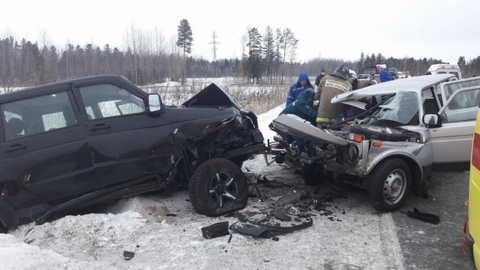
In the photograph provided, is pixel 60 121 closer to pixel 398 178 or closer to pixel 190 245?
pixel 190 245

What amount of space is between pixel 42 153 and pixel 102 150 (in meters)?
0.65

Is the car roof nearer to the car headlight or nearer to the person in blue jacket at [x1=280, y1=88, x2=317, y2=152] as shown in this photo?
the person in blue jacket at [x1=280, y1=88, x2=317, y2=152]

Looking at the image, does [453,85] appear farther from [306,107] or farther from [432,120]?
[306,107]

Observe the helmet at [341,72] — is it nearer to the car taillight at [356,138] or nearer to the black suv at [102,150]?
the car taillight at [356,138]

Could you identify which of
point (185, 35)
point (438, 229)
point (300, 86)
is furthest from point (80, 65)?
point (438, 229)

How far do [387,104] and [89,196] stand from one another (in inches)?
181

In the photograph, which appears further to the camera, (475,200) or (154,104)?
(154,104)

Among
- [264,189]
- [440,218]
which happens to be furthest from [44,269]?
[440,218]

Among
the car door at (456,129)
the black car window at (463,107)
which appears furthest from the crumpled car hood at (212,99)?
the black car window at (463,107)

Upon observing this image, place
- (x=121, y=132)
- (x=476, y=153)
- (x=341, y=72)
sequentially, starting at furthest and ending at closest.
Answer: (x=341, y=72) → (x=121, y=132) → (x=476, y=153)

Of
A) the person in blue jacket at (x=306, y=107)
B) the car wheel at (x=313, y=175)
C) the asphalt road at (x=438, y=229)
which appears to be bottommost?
the asphalt road at (x=438, y=229)

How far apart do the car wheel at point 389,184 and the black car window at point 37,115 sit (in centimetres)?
389

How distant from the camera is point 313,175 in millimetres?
5898

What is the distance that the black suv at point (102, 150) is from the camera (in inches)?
162
